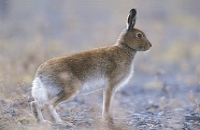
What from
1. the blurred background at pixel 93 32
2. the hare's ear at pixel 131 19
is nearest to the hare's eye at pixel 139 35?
the hare's ear at pixel 131 19

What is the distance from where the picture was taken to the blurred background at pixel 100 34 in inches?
535

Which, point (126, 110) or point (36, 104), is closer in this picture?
point (36, 104)

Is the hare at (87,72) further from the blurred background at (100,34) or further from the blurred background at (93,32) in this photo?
the blurred background at (93,32)

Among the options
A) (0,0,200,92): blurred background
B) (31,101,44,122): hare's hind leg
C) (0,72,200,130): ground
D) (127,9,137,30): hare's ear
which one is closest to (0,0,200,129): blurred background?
(0,0,200,92): blurred background

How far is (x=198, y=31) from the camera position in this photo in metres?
19.5

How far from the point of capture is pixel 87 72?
891 centimetres

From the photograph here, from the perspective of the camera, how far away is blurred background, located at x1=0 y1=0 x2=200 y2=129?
1359 centimetres

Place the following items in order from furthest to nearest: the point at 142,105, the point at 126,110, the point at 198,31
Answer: the point at 198,31 → the point at 142,105 → the point at 126,110

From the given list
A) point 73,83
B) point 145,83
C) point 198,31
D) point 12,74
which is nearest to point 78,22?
point 198,31

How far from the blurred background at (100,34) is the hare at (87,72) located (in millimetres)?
1521

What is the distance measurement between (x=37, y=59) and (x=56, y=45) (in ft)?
7.79

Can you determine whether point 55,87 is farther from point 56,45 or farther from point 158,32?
point 158,32

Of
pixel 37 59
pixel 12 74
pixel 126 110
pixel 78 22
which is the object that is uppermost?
pixel 78 22

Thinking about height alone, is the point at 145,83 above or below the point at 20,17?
below
